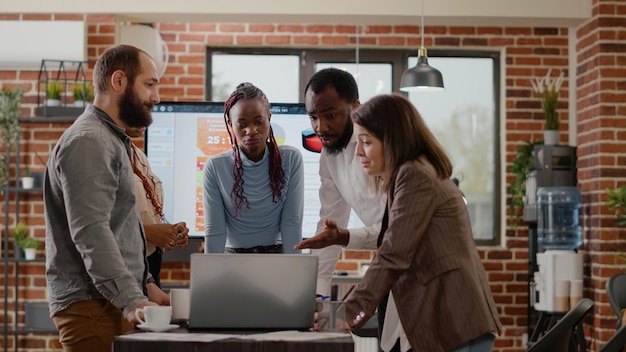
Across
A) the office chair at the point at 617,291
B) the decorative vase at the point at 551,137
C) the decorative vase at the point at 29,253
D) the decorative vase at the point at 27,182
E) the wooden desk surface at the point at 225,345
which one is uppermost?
the decorative vase at the point at 551,137

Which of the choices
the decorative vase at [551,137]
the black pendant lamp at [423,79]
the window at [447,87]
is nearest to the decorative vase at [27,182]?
the window at [447,87]

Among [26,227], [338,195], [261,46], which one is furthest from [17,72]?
[338,195]

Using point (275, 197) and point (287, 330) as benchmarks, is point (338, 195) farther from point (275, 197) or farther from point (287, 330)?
point (287, 330)

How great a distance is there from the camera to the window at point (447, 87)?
6621 mm

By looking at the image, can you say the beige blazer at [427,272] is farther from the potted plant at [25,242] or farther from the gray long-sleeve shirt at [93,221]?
the potted plant at [25,242]

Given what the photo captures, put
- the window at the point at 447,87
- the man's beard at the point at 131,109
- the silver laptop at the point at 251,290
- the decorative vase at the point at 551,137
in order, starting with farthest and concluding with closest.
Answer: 1. the window at the point at 447,87
2. the decorative vase at the point at 551,137
3. the man's beard at the point at 131,109
4. the silver laptop at the point at 251,290

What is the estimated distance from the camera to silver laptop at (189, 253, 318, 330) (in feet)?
6.67

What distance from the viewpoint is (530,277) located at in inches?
249

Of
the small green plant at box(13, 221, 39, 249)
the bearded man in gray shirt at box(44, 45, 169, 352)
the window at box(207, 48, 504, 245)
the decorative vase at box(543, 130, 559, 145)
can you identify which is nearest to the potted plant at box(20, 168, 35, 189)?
the small green plant at box(13, 221, 39, 249)

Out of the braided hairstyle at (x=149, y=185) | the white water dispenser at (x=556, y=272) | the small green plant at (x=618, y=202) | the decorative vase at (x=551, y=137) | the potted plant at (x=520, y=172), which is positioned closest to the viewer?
the braided hairstyle at (x=149, y=185)

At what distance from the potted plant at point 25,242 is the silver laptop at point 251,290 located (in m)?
3.85

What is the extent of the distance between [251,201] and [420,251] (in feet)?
3.12

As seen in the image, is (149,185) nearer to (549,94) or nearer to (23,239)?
(23,239)

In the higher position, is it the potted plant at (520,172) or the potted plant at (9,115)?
the potted plant at (9,115)
